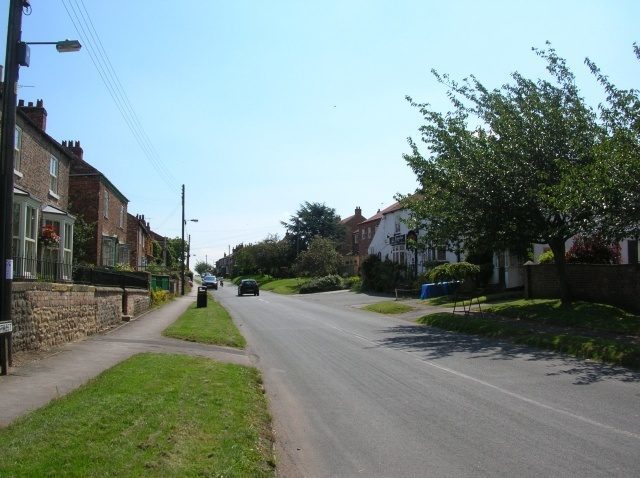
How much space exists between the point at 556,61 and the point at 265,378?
16.1 meters

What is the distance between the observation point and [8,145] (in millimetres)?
10688

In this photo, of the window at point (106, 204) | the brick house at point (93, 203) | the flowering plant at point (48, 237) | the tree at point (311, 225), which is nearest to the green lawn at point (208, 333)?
the flowering plant at point (48, 237)

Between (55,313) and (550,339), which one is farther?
(550,339)

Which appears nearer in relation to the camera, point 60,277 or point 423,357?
point 423,357

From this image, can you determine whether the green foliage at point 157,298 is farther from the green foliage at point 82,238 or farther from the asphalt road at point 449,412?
the asphalt road at point 449,412

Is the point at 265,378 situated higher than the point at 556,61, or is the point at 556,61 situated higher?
the point at 556,61

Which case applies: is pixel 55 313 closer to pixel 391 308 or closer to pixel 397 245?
pixel 391 308

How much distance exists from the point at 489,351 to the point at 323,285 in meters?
46.1

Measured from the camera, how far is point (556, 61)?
21062mm

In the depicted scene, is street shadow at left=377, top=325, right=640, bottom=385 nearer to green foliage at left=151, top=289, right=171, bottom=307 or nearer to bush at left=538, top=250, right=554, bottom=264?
bush at left=538, top=250, right=554, bottom=264

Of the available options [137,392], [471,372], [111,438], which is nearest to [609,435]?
[471,372]

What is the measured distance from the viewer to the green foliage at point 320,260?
7175 centimetres

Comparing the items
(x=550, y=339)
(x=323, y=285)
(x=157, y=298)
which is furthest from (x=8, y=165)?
(x=323, y=285)

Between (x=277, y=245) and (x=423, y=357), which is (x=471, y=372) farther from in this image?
(x=277, y=245)
